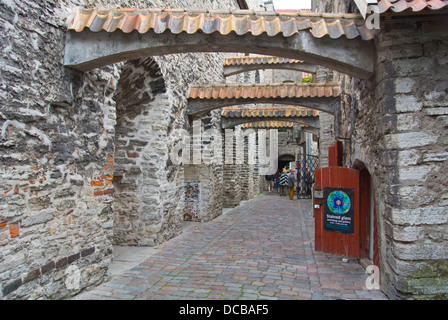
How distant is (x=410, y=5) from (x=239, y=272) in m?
3.64

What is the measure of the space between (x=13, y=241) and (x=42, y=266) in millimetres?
455

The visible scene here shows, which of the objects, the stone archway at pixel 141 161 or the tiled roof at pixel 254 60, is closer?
the stone archway at pixel 141 161

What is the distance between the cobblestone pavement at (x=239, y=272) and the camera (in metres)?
3.87

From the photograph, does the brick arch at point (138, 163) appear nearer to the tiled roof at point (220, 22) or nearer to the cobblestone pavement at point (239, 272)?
the cobblestone pavement at point (239, 272)

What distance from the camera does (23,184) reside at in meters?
3.10

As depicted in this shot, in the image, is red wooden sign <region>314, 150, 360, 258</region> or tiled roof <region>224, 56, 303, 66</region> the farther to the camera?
tiled roof <region>224, 56, 303, 66</region>

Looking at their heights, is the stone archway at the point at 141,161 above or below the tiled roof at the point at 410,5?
below

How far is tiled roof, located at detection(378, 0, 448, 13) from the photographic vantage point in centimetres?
285

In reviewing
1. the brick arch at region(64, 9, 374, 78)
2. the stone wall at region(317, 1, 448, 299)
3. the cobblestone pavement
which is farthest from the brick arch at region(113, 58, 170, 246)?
the stone wall at region(317, 1, 448, 299)

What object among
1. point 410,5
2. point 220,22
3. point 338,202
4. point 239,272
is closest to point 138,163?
point 239,272

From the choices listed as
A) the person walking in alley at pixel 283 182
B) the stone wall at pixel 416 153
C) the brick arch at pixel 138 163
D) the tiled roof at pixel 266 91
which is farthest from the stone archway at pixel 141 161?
the person walking in alley at pixel 283 182

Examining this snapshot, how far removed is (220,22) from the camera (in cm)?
361

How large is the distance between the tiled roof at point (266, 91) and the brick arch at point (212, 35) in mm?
3845

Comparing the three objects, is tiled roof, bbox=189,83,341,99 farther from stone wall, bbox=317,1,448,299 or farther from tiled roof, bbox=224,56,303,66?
stone wall, bbox=317,1,448,299
